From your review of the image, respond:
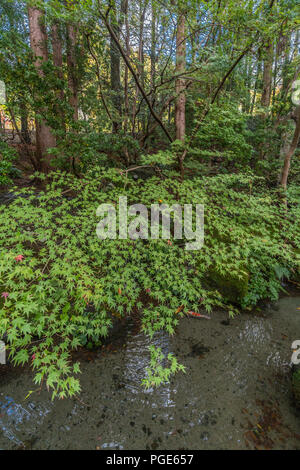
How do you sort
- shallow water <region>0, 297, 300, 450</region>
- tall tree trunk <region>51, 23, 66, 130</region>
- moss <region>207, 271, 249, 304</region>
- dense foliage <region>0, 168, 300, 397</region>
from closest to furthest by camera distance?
shallow water <region>0, 297, 300, 450</region> → dense foliage <region>0, 168, 300, 397</region> → moss <region>207, 271, 249, 304</region> → tall tree trunk <region>51, 23, 66, 130</region>

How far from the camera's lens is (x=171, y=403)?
2.38m

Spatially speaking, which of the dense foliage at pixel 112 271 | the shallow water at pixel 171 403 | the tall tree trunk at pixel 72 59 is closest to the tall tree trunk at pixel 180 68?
the dense foliage at pixel 112 271

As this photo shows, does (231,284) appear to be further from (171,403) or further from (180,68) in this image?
(180,68)

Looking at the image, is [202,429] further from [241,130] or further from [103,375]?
[241,130]

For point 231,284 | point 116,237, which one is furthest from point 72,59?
point 231,284

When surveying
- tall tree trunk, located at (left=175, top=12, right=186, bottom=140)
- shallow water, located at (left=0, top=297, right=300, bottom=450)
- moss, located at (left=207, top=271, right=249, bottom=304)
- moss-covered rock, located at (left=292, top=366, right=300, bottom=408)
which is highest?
tall tree trunk, located at (left=175, top=12, right=186, bottom=140)

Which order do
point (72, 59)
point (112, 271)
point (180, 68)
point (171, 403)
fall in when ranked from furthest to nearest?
point (72, 59) → point (180, 68) → point (112, 271) → point (171, 403)

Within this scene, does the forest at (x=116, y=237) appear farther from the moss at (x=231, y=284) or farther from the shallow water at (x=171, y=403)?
the shallow water at (x=171, y=403)

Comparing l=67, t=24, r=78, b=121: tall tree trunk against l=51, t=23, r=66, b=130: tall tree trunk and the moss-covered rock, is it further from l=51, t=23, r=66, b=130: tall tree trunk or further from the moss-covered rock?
the moss-covered rock

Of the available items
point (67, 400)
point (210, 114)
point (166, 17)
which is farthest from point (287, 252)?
point (166, 17)

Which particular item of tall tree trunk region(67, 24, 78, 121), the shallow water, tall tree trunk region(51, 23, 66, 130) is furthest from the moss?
tall tree trunk region(67, 24, 78, 121)

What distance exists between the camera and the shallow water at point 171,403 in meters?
2.07

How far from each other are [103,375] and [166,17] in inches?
259

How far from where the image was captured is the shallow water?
6.79 ft
